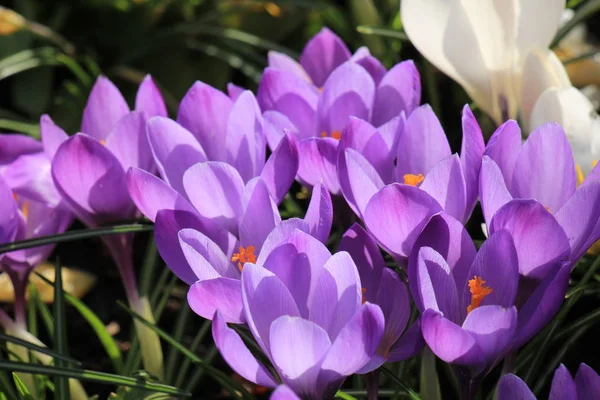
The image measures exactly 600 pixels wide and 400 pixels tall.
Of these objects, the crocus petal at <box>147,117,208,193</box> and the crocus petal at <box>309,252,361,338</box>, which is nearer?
the crocus petal at <box>309,252,361,338</box>

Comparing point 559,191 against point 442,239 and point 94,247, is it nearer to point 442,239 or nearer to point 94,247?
point 442,239

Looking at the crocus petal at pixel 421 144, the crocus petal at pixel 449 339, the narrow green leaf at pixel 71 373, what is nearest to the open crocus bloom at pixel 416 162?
the crocus petal at pixel 421 144

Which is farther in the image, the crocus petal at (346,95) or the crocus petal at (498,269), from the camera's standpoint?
the crocus petal at (346,95)

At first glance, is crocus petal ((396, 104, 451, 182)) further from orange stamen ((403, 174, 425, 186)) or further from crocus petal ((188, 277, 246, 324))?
crocus petal ((188, 277, 246, 324))

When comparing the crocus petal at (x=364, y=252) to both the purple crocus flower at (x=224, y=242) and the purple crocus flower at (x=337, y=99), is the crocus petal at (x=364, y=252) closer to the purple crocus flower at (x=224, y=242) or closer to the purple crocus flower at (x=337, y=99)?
the purple crocus flower at (x=224, y=242)

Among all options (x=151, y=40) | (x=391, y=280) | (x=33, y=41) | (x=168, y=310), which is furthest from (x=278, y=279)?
(x=33, y=41)

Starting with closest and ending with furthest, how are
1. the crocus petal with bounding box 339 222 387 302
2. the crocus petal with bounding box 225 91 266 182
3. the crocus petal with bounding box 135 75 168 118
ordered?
the crocus petal with bounding box 339 222 387 302 → the crocus petal with bounding box 225 91 266 182 → the crocus petal with bounding box 135 75 168 118

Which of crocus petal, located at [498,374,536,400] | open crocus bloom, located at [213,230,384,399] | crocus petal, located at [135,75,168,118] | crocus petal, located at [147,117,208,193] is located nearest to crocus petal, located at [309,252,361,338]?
open crocus bloom, located at [213,230,384,399]

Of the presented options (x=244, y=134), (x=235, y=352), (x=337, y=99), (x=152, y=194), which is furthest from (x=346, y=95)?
(x=235, y=352)
